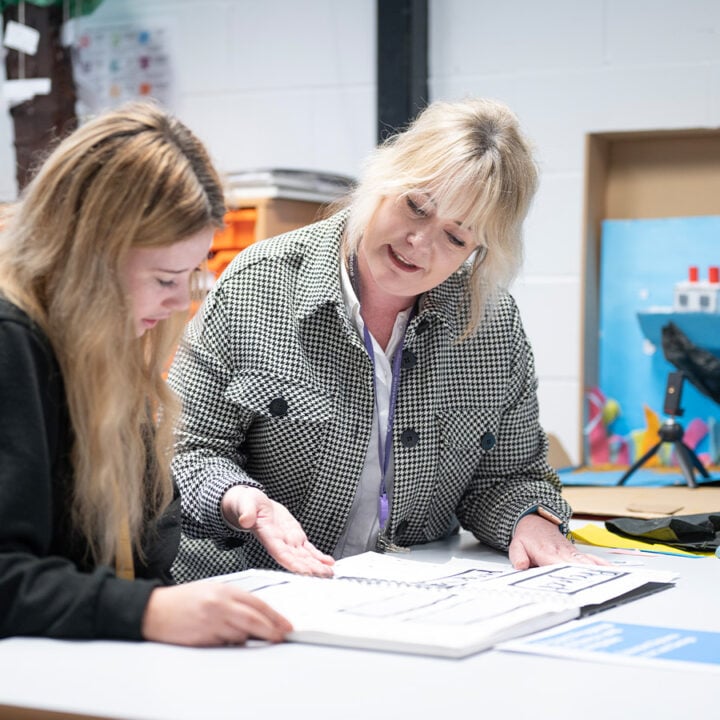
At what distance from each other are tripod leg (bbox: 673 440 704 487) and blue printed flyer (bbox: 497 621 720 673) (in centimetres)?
122

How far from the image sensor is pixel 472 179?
1.52m

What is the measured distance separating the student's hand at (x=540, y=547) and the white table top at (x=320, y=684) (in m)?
0.47

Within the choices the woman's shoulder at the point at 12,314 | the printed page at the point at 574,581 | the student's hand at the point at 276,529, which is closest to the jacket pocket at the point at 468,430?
the printed page at the point at 574,581

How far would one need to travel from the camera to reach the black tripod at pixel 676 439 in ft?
7.64

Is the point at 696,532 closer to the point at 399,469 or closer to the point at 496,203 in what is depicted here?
the point at 399,469

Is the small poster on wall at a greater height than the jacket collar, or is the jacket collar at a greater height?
the small poster on wall

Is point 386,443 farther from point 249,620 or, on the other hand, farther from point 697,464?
point 697,464

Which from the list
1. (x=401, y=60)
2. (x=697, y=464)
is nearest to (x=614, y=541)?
(x=697, y=464)

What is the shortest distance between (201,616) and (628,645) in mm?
380

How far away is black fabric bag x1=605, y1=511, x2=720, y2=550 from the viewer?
64.9 inches

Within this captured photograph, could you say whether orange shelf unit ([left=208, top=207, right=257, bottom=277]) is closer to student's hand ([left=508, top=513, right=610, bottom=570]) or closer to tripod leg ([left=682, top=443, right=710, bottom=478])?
tripod leg ([left=682, top=443, right=710, bottom=478])

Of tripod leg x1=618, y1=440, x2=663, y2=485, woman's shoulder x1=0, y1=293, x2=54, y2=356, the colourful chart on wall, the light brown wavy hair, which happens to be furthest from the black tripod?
woman's shoulder x1=0, y1=293, x2=54, y2=356

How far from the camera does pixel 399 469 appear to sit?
156 cm

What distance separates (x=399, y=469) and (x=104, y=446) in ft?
1.99
